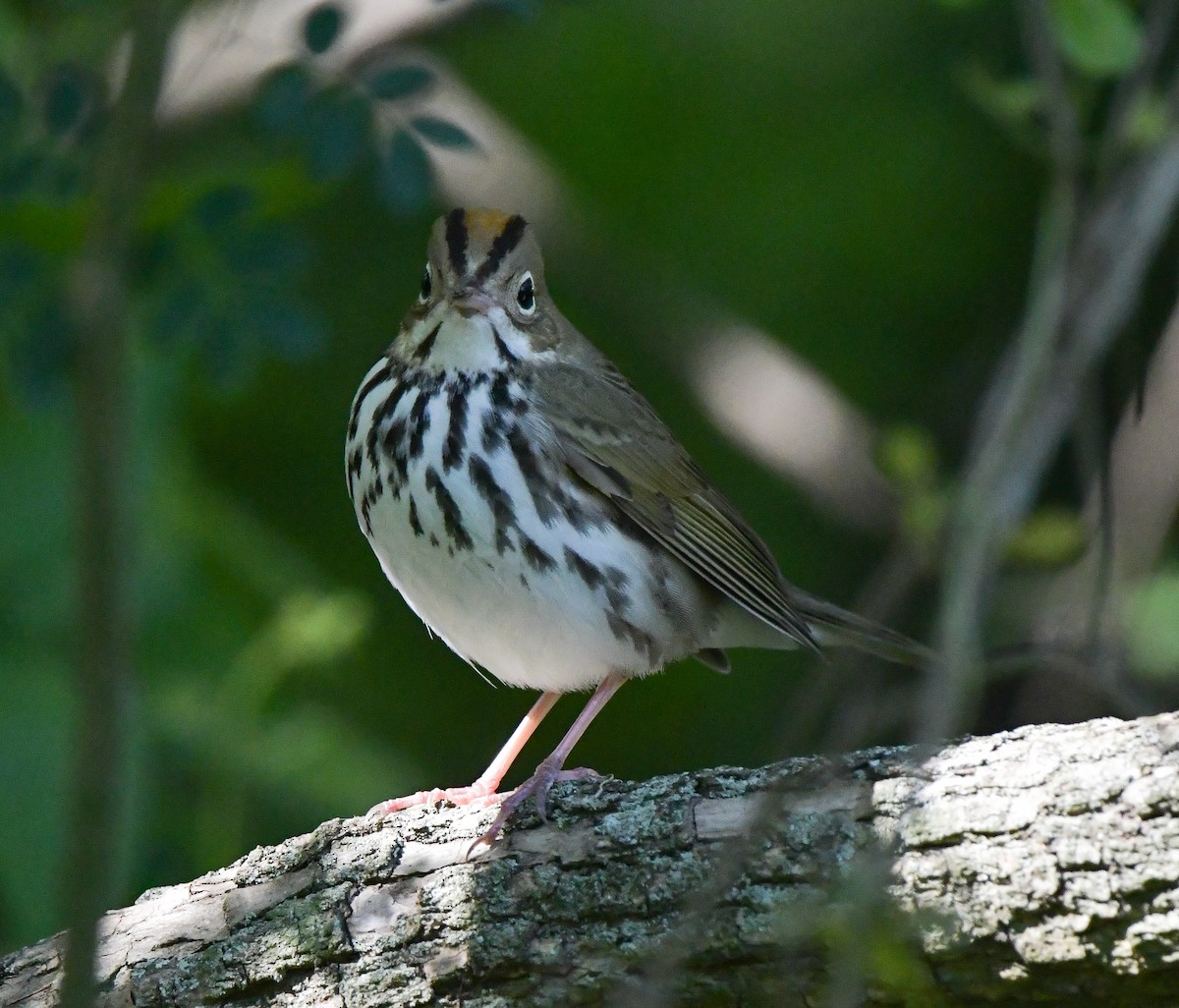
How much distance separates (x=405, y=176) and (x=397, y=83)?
0.20 meters

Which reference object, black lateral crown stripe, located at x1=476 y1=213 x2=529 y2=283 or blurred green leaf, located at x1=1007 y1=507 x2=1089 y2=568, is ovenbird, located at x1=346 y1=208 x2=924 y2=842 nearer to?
black lateral crown stripe, located at x1=476 y1=213 x2=529 y2=283

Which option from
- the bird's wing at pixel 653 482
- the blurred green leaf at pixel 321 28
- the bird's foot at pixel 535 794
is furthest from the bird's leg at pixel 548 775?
the blurred green leaf at pixel 321 28

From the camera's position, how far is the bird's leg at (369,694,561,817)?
11.7 feet

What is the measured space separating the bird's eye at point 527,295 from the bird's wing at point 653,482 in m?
0.14

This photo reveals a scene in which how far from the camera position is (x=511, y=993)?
290cm

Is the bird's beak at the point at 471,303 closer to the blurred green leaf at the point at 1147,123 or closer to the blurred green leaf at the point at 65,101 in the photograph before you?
the blurred green leaf at the point at 65,101

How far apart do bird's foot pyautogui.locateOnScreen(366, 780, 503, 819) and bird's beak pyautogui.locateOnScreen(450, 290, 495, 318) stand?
1.02m

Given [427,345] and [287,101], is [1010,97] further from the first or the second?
[287,101]

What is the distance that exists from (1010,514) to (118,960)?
6.10 feet

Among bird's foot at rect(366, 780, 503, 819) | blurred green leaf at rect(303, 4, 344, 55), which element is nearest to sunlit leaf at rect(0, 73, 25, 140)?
blurred green leaf at rect(303, 4, 344, 55)

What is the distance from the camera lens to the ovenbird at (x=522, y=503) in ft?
12.1

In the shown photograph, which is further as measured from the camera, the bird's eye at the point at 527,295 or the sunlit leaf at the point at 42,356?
the sunlit leaf at the point at 42,356

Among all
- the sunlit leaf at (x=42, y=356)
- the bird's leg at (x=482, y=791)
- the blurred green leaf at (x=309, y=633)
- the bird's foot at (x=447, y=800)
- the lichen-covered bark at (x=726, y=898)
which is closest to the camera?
the lichen-covered bark at (x=726, y=898)

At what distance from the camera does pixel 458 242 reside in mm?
3783
